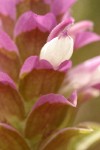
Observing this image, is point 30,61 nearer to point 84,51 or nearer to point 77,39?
point 77,39

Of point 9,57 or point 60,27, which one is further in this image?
point 9,57

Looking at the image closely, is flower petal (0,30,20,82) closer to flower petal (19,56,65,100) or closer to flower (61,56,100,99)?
flower petal (19,56,65,100)

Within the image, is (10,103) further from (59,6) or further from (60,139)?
(59,6)

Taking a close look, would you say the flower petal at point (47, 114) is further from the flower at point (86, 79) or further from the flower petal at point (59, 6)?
the flower petal at point (59, 6)

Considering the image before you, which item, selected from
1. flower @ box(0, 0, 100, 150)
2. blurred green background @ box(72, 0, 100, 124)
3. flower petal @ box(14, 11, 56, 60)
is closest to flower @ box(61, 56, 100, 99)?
flower @ box(0, 0, 100, 150)

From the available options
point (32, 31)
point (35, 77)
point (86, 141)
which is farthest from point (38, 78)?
point (86, 141)

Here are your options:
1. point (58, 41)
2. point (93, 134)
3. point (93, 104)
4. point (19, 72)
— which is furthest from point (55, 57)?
point (93, 104)

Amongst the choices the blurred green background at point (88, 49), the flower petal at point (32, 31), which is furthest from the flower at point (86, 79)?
the blurred green background at point (88, 49)
